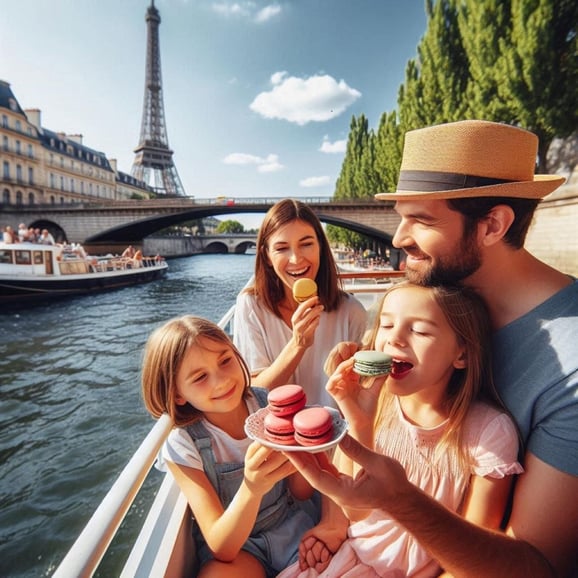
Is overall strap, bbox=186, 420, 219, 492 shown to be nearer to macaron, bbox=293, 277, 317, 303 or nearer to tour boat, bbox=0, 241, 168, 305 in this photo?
macaron, bbox=293, 277, 317, 303

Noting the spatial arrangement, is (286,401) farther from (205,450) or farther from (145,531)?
(145,531)

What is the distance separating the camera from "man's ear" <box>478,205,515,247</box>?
1.18 m

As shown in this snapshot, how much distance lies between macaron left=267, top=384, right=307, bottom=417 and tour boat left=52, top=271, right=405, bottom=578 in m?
0.50

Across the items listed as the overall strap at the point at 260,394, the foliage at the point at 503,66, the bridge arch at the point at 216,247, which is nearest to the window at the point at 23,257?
the overall strap at the point at 260,394

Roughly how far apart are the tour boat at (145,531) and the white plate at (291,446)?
414 millimetres

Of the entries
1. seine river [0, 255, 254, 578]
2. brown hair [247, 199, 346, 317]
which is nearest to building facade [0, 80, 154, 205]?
seine river [0, 255, 254, 578]

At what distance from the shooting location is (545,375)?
1.01 meters

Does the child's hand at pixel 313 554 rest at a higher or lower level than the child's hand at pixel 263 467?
lower

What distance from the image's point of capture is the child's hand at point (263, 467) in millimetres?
1023

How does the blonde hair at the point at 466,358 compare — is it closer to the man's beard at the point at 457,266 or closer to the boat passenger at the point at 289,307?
the man's beard at the point at 457,266

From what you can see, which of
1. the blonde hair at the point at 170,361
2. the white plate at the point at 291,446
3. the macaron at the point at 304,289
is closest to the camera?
the white plate at the point at 291,446

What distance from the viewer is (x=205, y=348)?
1449 mm

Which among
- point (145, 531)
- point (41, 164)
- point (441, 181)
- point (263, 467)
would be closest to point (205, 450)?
point (145, 531)

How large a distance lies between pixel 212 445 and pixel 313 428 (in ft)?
2.47
